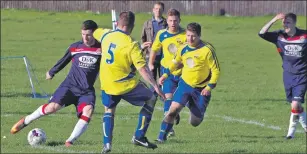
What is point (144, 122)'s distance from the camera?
15430mm

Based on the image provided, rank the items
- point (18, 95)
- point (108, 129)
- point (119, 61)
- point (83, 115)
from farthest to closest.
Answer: point (18, 95)
point (83, 115)
point (108, 129)
point (119, 61)

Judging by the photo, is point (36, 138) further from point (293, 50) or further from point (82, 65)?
point (293, 50)

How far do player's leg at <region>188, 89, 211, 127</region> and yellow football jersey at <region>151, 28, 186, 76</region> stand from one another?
3.94 feet

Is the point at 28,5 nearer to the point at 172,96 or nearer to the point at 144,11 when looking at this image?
the point at 144,11

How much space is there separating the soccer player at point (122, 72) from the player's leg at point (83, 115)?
0.48 meters

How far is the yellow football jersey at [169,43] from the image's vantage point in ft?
56.9

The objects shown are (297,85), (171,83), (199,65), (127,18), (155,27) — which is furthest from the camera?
(155,27)

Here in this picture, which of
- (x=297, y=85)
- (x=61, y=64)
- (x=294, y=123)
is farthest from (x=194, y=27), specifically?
(x=294, y=123)

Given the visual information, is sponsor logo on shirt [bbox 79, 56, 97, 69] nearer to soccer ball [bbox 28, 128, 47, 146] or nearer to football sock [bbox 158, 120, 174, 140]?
soccer ball [bbox 28, 128, 47, 146]

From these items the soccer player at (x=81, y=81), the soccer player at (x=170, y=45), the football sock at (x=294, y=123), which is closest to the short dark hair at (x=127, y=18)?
the soccer player at (x=81, y=81)

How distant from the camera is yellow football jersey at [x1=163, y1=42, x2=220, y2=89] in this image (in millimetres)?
15932

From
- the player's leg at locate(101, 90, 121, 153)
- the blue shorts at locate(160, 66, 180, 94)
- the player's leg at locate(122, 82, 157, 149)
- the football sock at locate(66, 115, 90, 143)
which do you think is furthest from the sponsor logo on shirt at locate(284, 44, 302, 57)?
the football sock at locate(66, 115, 90, 143)

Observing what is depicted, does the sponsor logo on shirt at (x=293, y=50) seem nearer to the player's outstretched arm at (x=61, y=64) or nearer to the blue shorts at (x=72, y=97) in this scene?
the blue shorts at (x=72, y=97)

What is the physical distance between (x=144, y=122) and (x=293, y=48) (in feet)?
13.2
